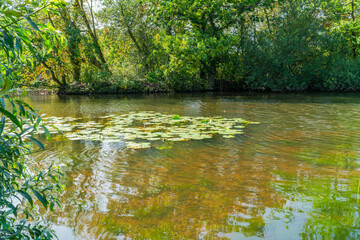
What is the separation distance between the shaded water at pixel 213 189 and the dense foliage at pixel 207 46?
572 inches

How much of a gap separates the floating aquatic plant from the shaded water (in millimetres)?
450

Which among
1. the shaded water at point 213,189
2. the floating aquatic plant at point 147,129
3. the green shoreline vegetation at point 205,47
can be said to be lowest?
the shaded water at point 213,189

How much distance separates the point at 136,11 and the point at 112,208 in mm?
22945

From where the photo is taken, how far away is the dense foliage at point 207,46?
21016mm

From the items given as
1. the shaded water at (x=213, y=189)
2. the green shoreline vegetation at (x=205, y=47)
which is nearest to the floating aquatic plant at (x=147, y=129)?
the shaded water at (x=213, y=189)

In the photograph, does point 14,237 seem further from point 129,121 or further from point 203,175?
point 129,121

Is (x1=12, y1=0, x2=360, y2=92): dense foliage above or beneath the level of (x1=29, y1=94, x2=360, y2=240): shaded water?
above

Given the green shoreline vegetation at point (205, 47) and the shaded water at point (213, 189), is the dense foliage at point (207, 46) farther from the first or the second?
the shaded water at point (213, 189)

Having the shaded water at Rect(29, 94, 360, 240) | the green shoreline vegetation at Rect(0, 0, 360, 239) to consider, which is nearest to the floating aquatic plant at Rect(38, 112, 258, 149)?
the shaded water at Rect(29, 94, 360, 240)

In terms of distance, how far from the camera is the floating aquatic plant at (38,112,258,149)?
7.05 metres

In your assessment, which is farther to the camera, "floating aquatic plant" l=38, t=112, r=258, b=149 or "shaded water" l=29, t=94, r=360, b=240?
"floating aquatic plant" l=38, t=112, r=258, b=149

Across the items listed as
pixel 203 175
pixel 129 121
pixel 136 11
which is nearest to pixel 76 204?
pixel 203 175

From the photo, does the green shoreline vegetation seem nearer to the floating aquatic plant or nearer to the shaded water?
the floating aquatic plant

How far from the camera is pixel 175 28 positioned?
23156 mm
